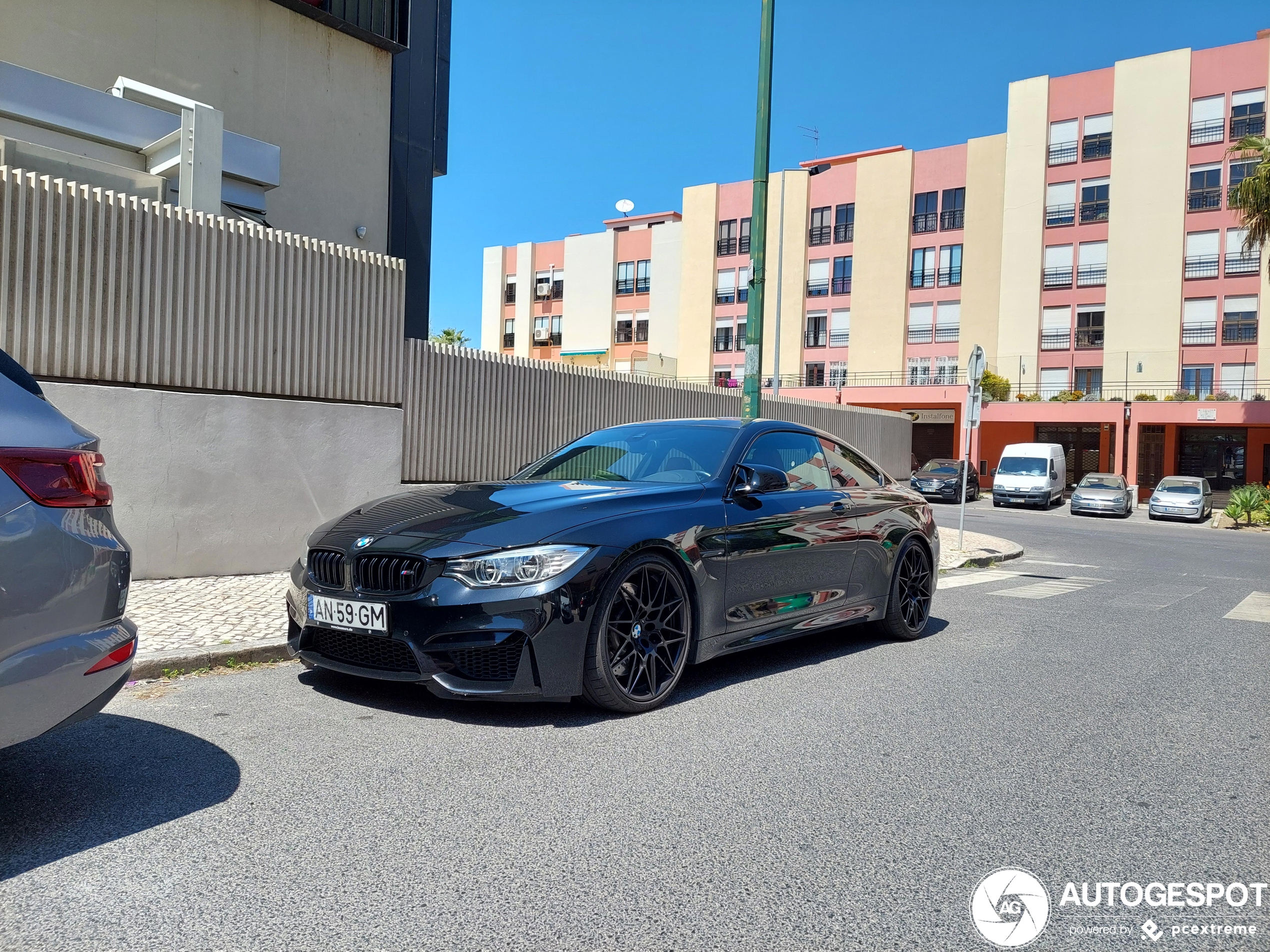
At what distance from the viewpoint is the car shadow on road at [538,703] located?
182 inches

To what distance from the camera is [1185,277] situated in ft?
142

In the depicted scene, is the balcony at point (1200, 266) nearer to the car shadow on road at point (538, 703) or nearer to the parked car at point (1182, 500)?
the parked car at point (1182, 500)

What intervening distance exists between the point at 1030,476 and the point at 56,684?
3385 cm

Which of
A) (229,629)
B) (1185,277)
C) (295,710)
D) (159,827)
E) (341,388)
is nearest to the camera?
(159,827)

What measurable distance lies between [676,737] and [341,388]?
21.3ft

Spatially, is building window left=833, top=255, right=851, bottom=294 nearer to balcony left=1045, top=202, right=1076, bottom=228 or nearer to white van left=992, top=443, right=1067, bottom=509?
balcony left=1045, top=202, right=1076, bottom=228

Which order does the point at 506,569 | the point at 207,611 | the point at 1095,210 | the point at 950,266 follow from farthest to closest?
the point at 950,266
the point at 1095,210
the point at 207,611
the point at 506,569

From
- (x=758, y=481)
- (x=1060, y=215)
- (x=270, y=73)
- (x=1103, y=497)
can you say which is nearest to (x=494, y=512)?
(x=758, y=481)

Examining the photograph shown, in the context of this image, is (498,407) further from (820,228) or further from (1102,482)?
(820,228)

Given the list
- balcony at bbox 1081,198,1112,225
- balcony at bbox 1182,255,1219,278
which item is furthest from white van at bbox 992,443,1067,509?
balcony at bbox 1081,198,1112,225

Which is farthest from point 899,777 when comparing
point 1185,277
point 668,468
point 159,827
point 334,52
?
point 1185,277

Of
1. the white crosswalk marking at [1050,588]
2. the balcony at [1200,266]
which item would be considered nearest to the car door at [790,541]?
the white crosswalk marking at [1050,588]

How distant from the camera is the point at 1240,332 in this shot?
4219cm

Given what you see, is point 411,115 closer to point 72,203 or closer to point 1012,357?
point 72,203
